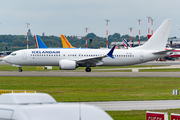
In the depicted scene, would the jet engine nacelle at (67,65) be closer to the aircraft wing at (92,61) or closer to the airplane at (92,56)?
the airplane at (92,56)

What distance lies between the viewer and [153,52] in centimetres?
5572

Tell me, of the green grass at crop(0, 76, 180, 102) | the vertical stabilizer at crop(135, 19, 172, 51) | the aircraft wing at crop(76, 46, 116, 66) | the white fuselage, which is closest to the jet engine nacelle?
the white fuselage

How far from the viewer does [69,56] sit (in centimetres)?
5503

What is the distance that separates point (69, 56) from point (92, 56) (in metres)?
3.84

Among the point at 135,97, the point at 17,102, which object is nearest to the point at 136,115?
the point at 135,97

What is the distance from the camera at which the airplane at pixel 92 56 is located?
177ft

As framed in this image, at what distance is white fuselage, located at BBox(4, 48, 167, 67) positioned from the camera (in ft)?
177

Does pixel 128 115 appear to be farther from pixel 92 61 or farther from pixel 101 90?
pixel 92 61

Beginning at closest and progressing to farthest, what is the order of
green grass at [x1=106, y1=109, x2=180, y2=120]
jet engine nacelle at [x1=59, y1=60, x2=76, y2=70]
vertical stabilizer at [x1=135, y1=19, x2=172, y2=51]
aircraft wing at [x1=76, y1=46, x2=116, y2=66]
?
green grass at [x1=106, y1=109, x2=180, y2=120] < jet engine nacelle at [x1=59, y1=60, x2=76, y2=70] < aircraft wing at [x1=76, y1=46, x2=116, y2=66] < vertical stabilizer at [x1=135, y1=19, x2=172, y2=51]

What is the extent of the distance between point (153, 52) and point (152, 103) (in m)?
33.7

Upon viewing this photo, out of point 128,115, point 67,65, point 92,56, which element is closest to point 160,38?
point 92,56

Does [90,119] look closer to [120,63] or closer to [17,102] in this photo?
[17,102]

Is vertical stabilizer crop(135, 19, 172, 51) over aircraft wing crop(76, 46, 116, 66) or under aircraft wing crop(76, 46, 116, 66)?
over

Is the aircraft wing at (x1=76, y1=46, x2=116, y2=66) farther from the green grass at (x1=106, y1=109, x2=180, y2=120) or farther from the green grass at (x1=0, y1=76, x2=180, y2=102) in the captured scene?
the green grass at (x1=106, y1=109, x2=180, y2=120)
